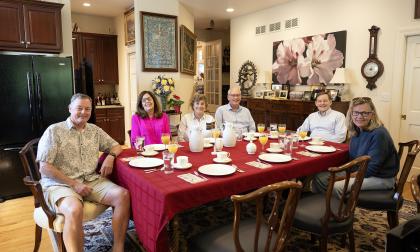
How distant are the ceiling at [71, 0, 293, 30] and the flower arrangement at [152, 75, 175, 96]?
4.96 feet

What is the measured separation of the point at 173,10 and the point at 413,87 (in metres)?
3.93

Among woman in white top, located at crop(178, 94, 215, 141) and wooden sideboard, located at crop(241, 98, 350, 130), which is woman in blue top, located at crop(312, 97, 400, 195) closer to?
woman in white top, located at crop(178, 94, 215, 141)

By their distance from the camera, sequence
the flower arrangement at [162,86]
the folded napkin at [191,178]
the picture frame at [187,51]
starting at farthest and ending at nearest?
1. the picture frame at [187,51]
2. the flower arrangement at [162,86]
3. the folded napkin at [191,178]

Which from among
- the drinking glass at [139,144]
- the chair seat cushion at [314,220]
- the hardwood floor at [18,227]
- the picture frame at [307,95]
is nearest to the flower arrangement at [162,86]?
the picture frame at [307,95]

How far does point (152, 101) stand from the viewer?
3035 mm

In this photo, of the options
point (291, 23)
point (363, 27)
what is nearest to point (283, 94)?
point (291, 23)

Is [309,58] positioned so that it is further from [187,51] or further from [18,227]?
[18,227]

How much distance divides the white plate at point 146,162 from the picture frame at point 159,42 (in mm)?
3198

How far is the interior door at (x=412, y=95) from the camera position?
3863 millimetres

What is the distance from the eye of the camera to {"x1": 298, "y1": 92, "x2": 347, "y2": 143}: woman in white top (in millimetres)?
3225

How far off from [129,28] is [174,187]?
16.4ft

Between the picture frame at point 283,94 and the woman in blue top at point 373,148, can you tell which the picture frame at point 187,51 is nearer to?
the picture frame at point 283,94

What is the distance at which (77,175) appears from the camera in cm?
216

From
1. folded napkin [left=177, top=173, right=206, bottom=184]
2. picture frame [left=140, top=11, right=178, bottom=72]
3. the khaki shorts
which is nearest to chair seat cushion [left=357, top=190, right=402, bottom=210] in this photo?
folded napkin [left=177, top=173, right=206, bottom=184]
